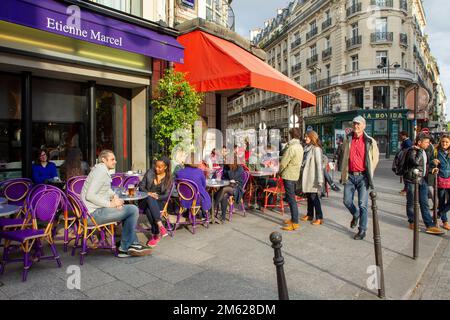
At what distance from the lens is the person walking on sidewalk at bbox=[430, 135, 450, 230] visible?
5.94 meters

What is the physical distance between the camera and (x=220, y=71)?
280 inches

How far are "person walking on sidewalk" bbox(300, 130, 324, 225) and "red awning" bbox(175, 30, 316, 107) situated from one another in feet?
5.01

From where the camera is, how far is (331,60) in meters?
38.0

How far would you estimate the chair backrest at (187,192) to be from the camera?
535 centimetres

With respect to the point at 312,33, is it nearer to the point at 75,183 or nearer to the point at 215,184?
the point at 215,184

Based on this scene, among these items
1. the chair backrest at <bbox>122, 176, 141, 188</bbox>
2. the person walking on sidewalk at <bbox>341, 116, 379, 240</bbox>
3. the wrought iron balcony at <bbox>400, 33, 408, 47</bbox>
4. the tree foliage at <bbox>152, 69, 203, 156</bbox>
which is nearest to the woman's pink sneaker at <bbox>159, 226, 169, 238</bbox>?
the chair backrest at <bbox>122, 176, 141, 188</bbox>

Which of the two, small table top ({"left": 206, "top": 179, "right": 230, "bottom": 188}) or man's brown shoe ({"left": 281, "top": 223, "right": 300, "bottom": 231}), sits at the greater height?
small table top ({"left": 206, "top": 179, "right": 230, "bottom": 188})

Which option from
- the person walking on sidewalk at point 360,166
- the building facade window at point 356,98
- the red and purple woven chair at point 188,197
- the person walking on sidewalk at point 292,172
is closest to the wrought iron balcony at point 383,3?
the building facade window at point 356,98

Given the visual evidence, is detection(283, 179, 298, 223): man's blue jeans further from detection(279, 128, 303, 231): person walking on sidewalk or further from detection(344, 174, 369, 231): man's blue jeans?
detection(344, 174, 369, 231): man's blue jeans

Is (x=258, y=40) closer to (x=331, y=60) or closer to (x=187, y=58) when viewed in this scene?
(x=331, y=60)

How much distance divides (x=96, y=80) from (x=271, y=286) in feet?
20.7

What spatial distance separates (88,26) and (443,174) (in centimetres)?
701

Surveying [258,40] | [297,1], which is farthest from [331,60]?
[258,40]

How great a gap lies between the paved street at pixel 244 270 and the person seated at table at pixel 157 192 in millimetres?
232
